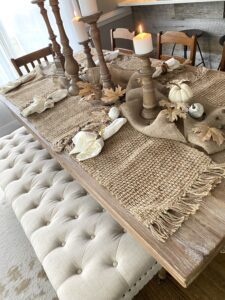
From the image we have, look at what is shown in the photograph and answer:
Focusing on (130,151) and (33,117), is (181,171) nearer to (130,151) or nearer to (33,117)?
(130,151)

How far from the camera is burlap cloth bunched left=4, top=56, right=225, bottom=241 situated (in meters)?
0.63

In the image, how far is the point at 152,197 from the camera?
0.67 meters

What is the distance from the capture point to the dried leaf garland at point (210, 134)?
2.40 ft

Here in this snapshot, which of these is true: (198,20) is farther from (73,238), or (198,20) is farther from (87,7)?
(73,238)

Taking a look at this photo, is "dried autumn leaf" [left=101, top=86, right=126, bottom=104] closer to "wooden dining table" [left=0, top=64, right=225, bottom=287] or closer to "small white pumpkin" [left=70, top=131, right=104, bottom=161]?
"small white pumpkin" [left=70, top=131, right=104, bottom=161]

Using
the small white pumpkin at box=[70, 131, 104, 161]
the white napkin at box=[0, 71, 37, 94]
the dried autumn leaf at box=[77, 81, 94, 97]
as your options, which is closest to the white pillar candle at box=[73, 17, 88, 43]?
the dried autumn leaf at box=[77, 81, 94, 97]

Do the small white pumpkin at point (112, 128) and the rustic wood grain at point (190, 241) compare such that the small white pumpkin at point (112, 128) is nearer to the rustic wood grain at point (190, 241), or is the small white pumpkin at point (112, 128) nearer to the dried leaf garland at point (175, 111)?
the dried leaf garland at point (175, 111)

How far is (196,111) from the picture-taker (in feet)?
2.71

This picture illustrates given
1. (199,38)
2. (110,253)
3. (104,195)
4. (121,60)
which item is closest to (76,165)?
(104,195)

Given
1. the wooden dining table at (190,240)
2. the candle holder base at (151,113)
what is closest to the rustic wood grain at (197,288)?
the wooden dining table at (190,240)

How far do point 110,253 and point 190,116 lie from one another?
53 centimetres

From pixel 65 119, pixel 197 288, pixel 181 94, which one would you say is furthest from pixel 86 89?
pixel 197 288

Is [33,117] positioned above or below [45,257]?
above

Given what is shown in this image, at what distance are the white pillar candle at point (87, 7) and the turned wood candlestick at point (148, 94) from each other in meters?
0.29
